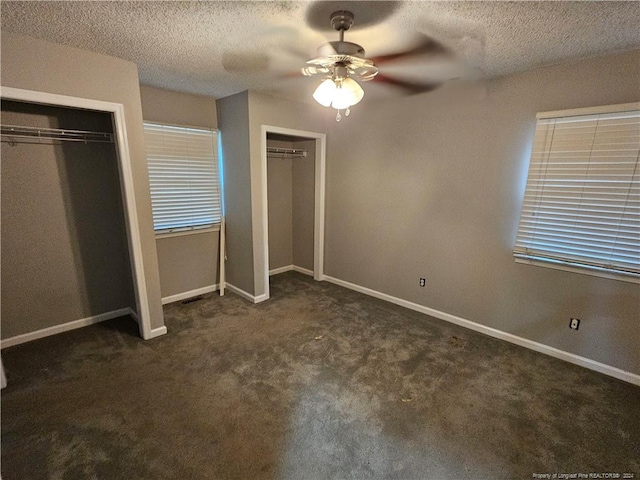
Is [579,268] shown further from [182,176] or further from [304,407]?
[182,176]

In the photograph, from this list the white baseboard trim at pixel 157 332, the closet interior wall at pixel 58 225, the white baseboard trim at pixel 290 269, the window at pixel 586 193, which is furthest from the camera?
the white baseboard trim at pixel 290 269

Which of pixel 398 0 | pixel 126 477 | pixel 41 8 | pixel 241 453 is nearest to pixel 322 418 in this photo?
pixel 241 453

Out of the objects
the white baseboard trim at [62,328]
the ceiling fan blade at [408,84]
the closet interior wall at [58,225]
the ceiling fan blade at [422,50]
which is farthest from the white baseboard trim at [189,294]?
the ceiling fan blade at [422,50]

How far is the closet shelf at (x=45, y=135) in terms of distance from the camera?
2473mm

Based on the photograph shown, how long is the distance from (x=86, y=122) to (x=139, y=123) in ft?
2.45

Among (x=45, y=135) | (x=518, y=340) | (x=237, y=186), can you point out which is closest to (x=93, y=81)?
(x=45, y=135)

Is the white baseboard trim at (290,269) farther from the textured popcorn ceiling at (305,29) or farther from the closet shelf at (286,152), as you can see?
the textured popcorn ceiling at (305,29)

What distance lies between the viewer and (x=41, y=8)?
1641 millimetres

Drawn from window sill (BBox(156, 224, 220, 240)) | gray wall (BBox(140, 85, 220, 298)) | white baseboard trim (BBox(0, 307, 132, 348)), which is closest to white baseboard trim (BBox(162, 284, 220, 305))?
gray wall (BBox(140, 85, 220, 298))

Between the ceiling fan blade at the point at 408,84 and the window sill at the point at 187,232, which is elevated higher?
the ceiling fan blade at the point at 408,84

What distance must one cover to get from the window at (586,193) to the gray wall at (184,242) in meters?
3.46

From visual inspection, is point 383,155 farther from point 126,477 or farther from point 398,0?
point 126,477

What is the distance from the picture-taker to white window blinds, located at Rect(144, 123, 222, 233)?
130 inches

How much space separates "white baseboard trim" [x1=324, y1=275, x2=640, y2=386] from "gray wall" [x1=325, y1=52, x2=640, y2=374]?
5 centimetres
